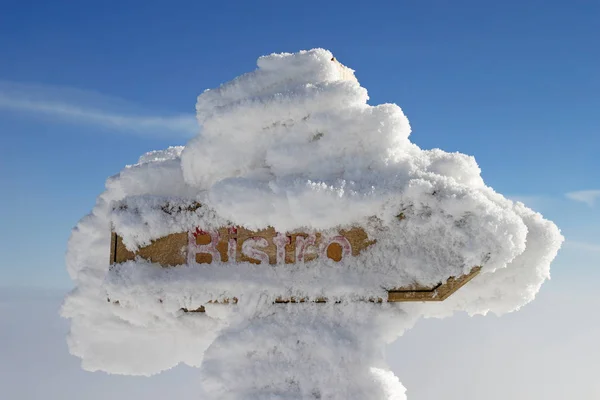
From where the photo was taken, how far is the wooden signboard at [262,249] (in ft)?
13.9

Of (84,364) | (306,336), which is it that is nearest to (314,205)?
(306,336)

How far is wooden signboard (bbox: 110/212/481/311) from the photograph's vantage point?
4.25m

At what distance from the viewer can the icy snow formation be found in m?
4.16

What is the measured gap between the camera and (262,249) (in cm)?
459

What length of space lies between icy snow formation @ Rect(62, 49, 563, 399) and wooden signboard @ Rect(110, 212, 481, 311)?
0.05 meters

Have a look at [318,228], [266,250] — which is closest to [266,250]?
[266,250]

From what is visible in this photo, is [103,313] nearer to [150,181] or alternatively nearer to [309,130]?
[150,181]

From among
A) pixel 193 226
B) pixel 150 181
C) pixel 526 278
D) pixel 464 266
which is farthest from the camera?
pixel 150 181

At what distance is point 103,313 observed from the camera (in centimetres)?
520

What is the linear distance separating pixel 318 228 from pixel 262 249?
46 cm

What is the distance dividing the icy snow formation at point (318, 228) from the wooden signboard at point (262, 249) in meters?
0.05

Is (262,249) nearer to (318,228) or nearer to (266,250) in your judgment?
(266,250)

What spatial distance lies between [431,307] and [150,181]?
7.05 feet

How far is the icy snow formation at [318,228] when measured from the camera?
4164 millimetres
